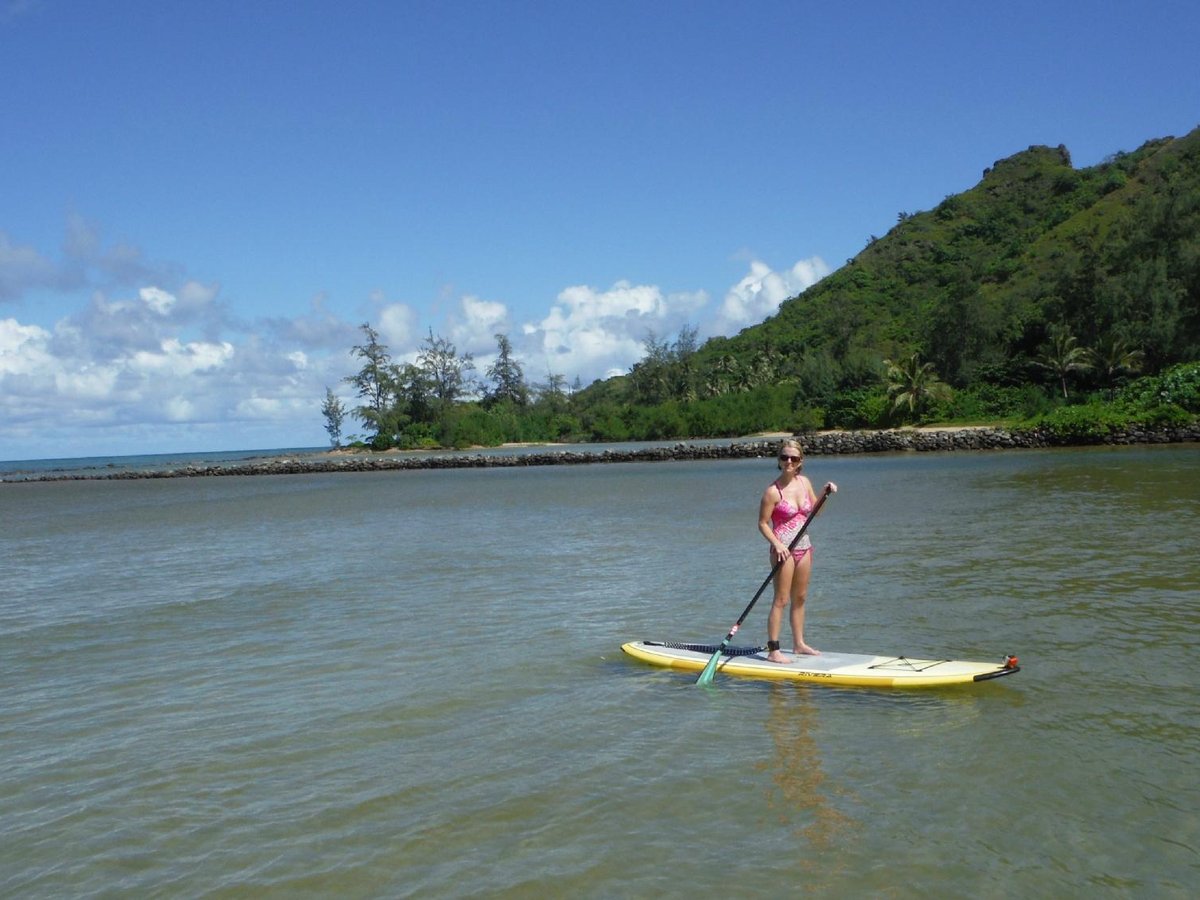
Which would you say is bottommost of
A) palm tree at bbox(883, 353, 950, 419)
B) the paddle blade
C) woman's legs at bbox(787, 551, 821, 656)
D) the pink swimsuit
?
the paddle blade

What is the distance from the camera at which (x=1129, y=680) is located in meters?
7.52

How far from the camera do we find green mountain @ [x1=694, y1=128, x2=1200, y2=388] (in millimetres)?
60656

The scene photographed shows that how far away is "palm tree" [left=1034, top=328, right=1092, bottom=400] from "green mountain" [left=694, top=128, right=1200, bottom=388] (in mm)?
878

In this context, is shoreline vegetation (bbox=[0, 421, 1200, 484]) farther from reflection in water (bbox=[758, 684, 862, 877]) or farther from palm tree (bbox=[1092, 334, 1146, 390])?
reflection in water (bbox=[758, 684, 862, 877])

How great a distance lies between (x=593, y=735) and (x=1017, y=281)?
89.4 meters

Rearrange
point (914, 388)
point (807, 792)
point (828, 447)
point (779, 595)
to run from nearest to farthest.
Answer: point (807, 792), point (779, 595), point (828, 447), point (914, 388)

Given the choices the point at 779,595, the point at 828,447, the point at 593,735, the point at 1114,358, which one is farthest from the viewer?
the point at 828,447

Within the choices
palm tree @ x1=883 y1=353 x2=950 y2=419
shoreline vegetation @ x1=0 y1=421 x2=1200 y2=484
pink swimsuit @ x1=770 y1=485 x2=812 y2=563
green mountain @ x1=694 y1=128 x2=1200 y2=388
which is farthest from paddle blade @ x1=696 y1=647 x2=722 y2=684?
palm tree @ x1=883 y1=353 x2=950 y2=419

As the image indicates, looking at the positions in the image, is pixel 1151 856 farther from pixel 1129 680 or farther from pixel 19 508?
pixel 19 508

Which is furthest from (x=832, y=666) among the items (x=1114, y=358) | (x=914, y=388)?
(x=914, y=388)

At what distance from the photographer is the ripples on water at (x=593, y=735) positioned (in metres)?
4.86

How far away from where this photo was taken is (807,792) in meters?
5.63

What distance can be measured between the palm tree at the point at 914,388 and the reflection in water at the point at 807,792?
216ft

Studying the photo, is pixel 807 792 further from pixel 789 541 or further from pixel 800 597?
pixel 789 541
